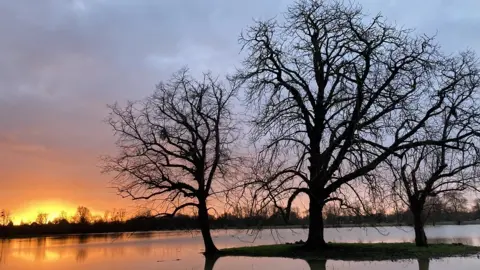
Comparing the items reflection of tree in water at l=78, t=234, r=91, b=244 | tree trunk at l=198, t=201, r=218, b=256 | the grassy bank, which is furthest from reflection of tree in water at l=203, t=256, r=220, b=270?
Result: reflection of tree in water at l=78, t=234, r=91, b=244

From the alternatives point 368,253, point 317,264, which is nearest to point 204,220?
point 368,253

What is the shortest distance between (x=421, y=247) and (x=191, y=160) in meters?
13.6

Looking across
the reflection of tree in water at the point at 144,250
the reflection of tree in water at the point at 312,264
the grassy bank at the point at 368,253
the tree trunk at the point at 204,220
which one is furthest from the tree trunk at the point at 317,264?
the reflection of tree in water at the point at 144,250

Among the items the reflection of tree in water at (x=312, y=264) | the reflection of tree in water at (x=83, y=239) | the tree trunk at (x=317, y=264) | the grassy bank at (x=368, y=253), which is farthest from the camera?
the reflection of tree in water at (x=83, y=239)

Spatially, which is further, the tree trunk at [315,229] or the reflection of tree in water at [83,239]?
the reflection of tree in water at [83,239]

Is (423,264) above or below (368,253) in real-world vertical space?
below

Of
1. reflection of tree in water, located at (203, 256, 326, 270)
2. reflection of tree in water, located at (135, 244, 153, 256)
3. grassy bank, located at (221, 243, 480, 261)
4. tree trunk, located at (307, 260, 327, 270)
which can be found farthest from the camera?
reflection of tree in water, located at (135, 244, 153, 256)

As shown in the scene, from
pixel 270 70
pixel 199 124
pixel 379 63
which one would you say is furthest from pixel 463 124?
pixel 199 124

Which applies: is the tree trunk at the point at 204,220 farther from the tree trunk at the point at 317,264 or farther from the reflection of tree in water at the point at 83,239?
the reflection of tree in water at the point at 83,239

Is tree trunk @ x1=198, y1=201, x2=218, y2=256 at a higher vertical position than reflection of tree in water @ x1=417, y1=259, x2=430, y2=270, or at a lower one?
higher

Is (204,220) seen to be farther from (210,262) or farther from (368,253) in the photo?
(368,253)

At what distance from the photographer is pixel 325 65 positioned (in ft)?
71.0

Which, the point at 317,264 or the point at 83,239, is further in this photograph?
the point at 83,239

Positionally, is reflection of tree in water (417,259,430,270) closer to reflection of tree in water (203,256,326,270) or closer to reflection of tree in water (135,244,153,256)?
reflection of tree in water (203,256,326,270)
